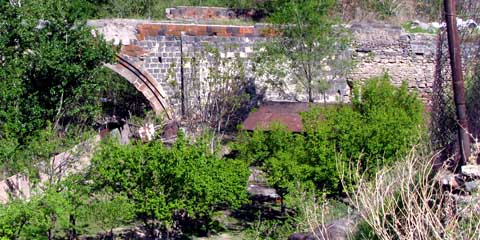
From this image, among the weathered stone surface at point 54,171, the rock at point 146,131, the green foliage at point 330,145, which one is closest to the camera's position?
the weathered stone surface at point 54,171

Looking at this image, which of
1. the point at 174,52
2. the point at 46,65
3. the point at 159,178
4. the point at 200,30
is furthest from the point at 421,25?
the point at 159,178

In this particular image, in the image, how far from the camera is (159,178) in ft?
34.0

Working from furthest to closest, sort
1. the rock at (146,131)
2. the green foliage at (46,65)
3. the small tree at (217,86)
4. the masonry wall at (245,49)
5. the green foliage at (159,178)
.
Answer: the masonry wall at (245,49), the small tree at (217,86), the rock at (146,131), the green foliage at (46,65), the green foliage at (159,178)

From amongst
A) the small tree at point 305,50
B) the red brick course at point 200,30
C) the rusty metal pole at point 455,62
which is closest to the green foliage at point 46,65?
the red brick course at point 200,30

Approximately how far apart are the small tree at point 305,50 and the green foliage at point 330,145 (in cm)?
430

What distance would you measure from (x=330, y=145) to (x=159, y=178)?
2832 millimetres

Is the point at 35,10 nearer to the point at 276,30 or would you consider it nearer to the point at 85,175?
the point at 85,175

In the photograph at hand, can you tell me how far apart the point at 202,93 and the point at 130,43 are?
81.8 inches

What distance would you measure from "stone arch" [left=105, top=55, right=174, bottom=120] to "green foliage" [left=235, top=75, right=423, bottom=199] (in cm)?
488

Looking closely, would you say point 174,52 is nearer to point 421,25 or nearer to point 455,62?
point 421,25

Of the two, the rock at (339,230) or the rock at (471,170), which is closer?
the rock at (471,170)

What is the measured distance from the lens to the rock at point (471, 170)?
6.25 metres

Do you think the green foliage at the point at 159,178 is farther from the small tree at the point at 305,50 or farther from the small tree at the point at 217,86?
the small tree at the point at 305,50

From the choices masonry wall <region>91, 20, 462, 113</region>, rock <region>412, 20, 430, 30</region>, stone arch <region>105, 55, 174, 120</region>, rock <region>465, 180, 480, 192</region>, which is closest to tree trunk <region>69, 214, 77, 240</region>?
rock <region>465, 180, 480, 192</region>
